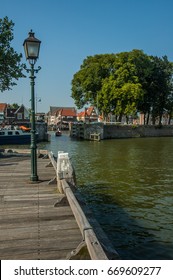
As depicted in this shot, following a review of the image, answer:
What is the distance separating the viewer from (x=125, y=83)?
67812 millimetres

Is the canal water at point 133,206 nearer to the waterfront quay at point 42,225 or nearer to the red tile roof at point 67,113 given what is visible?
the waterfront quay at point 42,225

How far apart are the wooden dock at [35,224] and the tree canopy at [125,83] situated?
57.5 meters

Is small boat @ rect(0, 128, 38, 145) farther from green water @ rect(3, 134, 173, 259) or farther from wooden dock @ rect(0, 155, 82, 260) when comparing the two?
wooden dock @ rect(0, 155, 82, 260)

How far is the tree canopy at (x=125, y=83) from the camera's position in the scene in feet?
218

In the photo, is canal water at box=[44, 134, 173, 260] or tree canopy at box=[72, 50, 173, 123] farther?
tree canopy at box=[72, 50, 173, 123]

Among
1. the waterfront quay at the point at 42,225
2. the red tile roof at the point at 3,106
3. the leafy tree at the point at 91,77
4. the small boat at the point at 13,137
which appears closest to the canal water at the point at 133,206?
the waterfront quay at the point at 42,225

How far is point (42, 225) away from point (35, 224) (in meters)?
0.16

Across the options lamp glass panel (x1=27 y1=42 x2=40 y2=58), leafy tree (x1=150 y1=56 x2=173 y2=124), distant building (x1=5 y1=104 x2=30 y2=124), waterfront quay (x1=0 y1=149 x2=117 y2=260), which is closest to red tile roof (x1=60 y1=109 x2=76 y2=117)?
distant building (x1=5 y1=104 x2=30 y2=124)

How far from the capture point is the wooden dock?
5.21 m

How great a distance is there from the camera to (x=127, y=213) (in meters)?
11.6

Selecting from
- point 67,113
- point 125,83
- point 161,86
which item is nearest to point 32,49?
point 125,83

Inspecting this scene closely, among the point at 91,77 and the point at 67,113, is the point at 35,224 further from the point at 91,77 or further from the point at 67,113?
the point at 67,113
